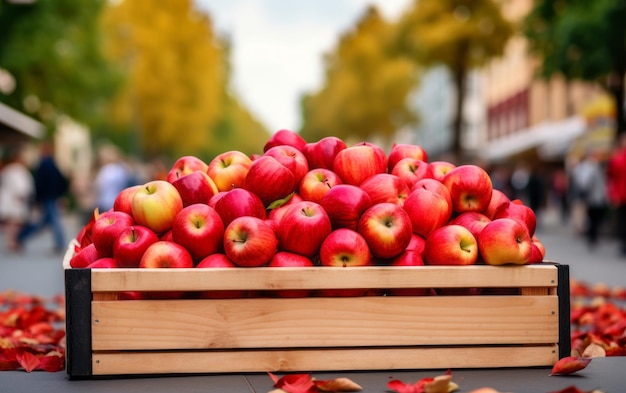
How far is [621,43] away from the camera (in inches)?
746

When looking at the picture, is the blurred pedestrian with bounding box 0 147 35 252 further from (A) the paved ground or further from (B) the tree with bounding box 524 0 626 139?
(B) the tree with bounding box 524 0 626 139

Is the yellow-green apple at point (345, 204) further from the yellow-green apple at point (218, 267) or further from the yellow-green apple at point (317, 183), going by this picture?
the yellow-green apple at point (218, 267)

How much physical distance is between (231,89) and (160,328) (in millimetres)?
70310

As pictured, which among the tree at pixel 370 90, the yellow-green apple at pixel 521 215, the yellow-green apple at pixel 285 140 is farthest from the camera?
the tree at pixel 370 90

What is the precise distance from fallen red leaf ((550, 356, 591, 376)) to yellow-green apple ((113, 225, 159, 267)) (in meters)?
1.87

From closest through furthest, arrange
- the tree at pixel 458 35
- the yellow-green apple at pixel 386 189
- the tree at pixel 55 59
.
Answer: the yellow-green apple at pixel 386 189, the tree at pixel 55 59, the tree at pixel 458 35

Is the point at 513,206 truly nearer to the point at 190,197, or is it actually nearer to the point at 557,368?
the point at 557,368

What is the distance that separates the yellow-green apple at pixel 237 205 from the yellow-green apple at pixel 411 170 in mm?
819

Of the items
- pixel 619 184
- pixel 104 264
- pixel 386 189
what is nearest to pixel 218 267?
pixel 104 264

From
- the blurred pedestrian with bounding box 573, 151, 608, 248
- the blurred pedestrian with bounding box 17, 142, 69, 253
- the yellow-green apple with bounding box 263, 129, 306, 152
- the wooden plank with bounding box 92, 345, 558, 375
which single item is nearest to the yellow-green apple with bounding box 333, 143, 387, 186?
the yellow-green apple with bounding box 263, 129, 306, 152

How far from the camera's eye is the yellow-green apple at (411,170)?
456cm

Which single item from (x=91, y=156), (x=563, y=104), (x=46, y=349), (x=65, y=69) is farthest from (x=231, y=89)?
(x=46, y=349)

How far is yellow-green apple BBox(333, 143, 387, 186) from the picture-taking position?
14.7 ft

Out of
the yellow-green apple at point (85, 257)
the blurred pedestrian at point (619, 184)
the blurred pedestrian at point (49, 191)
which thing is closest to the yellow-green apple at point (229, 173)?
the yellow-green apple at point (85, 257)
